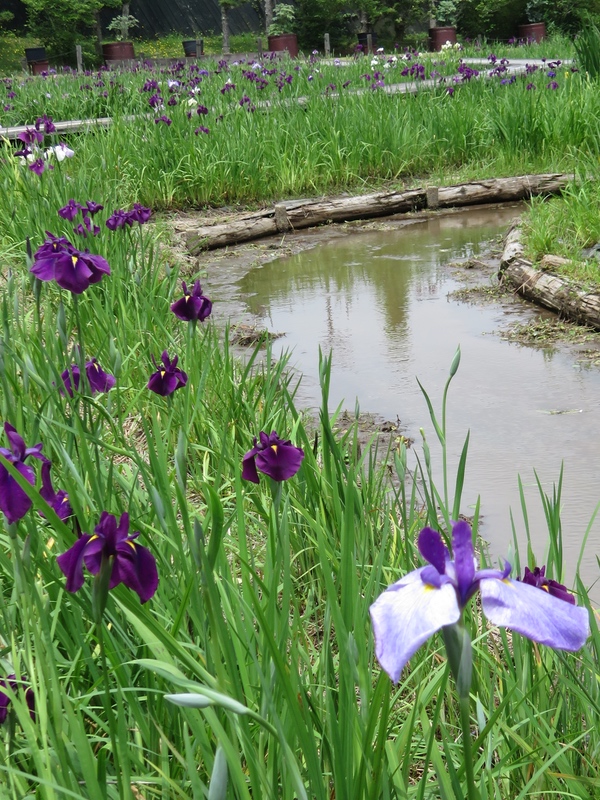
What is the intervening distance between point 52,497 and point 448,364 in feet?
9.82

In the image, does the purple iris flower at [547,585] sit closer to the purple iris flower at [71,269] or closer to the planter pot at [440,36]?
the purple iris flower at [71,269]

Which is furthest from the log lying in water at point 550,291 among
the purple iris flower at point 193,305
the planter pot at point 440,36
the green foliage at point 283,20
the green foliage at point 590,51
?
the green foliage at point 283,20

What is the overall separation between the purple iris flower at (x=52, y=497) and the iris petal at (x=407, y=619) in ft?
2.49

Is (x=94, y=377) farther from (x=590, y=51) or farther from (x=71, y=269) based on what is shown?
(x=590, y=51)

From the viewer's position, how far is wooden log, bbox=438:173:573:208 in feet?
24.4

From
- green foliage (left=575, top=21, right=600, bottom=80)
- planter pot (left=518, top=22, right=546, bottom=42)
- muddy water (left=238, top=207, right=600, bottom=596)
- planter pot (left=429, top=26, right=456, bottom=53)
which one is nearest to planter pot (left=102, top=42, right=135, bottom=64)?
planter pot (left=429, top=26, right=456, bottom=53)

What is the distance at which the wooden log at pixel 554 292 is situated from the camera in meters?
4.31

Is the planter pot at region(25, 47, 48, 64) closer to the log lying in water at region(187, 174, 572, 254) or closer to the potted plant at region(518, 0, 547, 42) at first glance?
the potted plant at region(518, 0, 547, 42)

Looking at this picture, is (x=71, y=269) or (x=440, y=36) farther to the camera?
(x=440, y=36)

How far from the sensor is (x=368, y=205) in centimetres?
739

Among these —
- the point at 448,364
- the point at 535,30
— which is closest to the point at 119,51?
the point at 535,30

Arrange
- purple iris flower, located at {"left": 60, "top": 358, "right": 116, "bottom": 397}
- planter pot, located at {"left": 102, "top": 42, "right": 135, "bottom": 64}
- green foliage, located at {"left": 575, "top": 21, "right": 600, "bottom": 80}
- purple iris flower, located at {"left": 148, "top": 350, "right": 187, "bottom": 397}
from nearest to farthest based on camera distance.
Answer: purple iris flower, located at {"left": 148, "top": 350, "right": 187, "bottom": 397} < purple iris flower, located at {"left": 60, "top": 358, "right": 116, "bottom": 397} < green foliage, located at {"left": 575, "top": 21, "right": 600, "bottom": 80} < planter pot, located at {"left": 102, "top": 42, "right": 135, "bottom": 64}

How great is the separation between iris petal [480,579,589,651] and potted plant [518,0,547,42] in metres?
26.7

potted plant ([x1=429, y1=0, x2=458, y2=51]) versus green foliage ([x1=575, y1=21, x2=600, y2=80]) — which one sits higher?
potted plant ([x1=429, y1=0, x2=458, y2=51])
